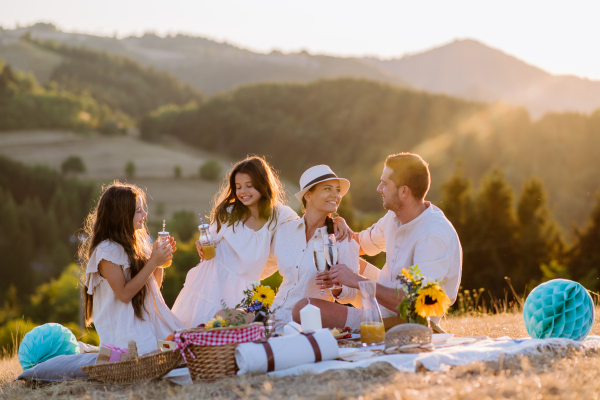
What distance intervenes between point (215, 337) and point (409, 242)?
1.83 m

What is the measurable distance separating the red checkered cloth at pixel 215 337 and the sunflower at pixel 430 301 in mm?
1053

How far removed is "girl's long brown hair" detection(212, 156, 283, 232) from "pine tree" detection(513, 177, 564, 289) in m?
22.3

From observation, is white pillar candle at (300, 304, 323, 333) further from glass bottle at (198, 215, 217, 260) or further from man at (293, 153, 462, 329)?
glass bottle at (198, 215, 217, 260)

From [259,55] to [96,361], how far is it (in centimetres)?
12203

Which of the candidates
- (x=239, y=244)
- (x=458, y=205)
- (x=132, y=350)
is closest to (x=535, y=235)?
(x=458, y=205)

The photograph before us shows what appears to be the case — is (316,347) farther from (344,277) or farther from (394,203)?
(394,203)

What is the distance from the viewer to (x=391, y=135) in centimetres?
7350

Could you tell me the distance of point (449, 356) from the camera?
337 cm

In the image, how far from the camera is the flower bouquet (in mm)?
3689

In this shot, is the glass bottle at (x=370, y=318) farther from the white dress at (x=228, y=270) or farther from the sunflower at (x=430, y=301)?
the white dress at (x=228, y=270)

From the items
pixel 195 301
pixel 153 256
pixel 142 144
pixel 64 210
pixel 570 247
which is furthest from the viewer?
pixel 142 144

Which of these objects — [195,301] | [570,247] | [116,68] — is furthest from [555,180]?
[116,68]

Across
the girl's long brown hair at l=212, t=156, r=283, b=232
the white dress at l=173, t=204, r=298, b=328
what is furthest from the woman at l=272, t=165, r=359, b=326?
the girl's long brown hair at l=212, t=156, r=283, b=232

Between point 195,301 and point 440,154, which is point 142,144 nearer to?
point 440,154
